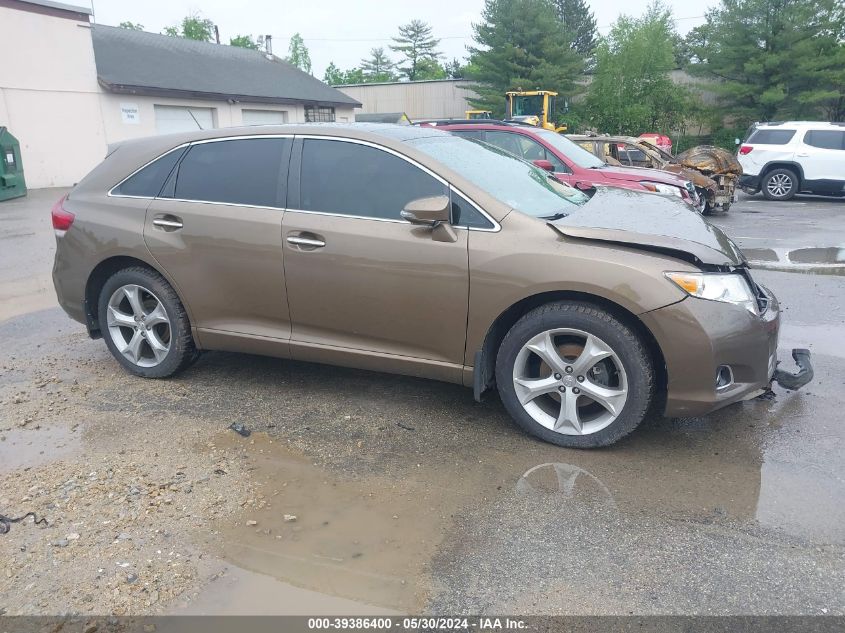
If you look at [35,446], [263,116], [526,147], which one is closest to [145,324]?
[35,446]

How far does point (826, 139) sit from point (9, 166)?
800 inches

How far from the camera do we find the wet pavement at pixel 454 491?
260 cm

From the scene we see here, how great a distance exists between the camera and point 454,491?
10.8 ft

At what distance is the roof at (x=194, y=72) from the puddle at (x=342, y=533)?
24.0 metres

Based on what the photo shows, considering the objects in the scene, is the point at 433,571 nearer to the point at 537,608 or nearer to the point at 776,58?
the point at 537,608

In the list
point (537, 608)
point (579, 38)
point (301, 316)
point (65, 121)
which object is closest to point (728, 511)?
point (537, 608)

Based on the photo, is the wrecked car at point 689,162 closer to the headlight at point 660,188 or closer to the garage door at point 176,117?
the headlight at point 660,188

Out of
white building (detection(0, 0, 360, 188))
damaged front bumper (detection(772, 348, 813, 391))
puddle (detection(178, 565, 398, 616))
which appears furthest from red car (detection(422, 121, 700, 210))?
white building (detection(0, 0, 360, 188))

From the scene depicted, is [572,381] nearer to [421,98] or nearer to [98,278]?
[98,278]

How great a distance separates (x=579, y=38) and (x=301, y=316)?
63.8m

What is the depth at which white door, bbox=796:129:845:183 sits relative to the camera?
15.6m

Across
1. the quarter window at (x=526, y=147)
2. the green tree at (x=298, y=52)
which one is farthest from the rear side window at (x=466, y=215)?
the green tree at (x=298, y=52)

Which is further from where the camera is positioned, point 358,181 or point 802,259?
point 802,259

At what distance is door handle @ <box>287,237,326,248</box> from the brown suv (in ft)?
0.04
